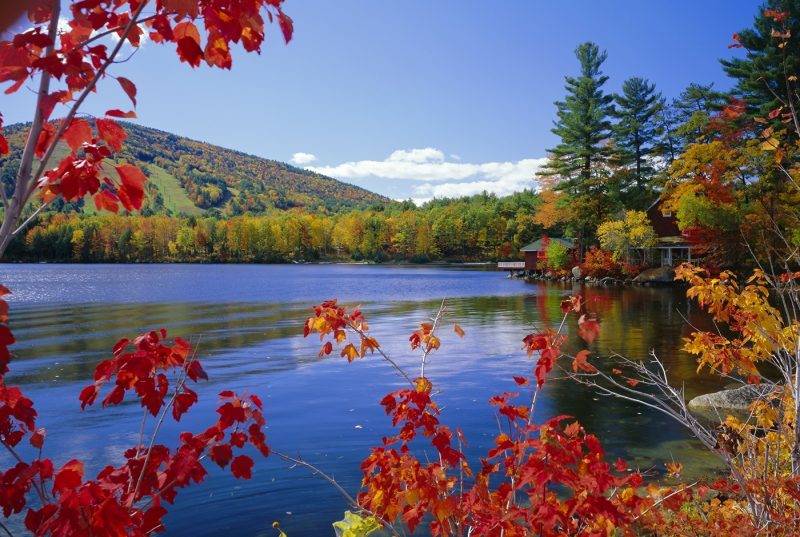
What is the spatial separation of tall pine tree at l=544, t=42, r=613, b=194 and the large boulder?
9304mm

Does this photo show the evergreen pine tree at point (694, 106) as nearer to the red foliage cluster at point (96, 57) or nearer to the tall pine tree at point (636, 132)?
the tall pine tree at point (636, 132)

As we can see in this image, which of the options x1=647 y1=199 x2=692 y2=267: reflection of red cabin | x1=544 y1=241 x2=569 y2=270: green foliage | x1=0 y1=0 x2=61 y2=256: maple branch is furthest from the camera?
x1=544 y1=241 x2=569 y2=270: green foliage

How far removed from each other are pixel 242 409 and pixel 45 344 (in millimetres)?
16704

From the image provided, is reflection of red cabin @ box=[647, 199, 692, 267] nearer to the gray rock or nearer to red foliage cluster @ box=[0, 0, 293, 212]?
the gray rock

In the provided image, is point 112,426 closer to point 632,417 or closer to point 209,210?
point 632,417

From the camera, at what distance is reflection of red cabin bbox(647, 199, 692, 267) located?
41.4 m

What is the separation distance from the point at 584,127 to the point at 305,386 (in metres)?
40.2

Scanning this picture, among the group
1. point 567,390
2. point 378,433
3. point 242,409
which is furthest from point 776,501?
point 567,390

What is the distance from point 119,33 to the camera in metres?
1.86

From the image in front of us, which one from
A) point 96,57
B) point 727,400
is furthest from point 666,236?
point 96,57

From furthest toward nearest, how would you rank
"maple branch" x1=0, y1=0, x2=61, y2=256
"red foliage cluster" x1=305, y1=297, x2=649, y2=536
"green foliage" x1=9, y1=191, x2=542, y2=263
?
"green foliage" x1=9, y1=191, x2=542, y2=263 → "red foliage cluster" x1=305, y1=297, x2=649, y2=536 → "maple branch" x1=0, y1=0, x2=61, y2=256

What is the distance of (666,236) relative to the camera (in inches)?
1708

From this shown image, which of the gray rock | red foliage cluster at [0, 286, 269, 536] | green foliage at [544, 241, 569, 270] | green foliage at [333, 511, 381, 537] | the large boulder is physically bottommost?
the gray rock

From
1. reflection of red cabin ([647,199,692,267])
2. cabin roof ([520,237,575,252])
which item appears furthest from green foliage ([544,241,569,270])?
reflection of red cabin ([647,199,692,267])
